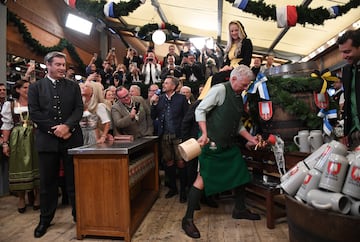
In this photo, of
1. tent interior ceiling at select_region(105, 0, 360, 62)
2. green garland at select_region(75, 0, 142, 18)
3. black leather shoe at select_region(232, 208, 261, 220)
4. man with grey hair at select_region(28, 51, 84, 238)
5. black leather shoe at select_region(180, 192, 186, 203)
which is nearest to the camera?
man with grey hair at select_region(28, 51, 84, 238)

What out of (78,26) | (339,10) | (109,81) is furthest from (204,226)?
(78,26)

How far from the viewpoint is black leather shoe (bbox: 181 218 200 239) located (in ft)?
8.42

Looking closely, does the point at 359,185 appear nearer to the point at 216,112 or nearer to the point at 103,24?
the point at 216,112

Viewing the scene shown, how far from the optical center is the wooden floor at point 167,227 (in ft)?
8.46

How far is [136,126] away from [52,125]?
1143 mm

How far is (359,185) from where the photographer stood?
1.29 meters

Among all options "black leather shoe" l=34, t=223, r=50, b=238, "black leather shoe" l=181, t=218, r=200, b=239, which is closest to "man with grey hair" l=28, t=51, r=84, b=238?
"black leather shoe" l=34, t=223, r=50, b=238

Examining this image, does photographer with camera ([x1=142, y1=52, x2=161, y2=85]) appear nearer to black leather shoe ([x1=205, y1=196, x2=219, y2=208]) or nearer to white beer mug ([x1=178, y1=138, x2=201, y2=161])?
black leather shoe ([x1=205, y1=196, x2=219, y2=208])

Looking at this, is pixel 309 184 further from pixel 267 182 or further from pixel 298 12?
pixel 298 12

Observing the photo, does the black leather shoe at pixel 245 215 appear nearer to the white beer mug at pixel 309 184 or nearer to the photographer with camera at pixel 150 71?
the white beer mug at pixel 309 184

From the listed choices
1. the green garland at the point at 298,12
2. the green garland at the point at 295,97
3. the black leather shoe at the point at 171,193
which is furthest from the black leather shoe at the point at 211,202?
the green garland at the point at 298,12

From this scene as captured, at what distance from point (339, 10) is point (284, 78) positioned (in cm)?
251

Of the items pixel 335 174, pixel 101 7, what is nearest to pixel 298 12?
pixel 101 7

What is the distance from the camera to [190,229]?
2.62 m
